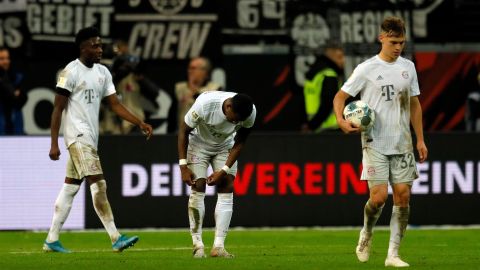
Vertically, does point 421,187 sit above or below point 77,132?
below

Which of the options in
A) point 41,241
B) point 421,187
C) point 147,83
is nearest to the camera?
point 41,241

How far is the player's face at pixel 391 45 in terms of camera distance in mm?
12688

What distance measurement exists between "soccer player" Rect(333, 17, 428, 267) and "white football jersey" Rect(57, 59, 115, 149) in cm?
306

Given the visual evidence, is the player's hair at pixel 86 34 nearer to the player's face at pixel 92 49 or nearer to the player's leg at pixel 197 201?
the player's face at pixel 92 49

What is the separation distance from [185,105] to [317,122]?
2203mm

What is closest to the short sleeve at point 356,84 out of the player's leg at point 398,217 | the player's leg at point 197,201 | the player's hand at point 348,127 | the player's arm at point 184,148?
the player's hand at point 348,127

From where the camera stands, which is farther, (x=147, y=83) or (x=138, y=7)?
(x=138, y=7)

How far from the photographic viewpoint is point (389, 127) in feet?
41.9

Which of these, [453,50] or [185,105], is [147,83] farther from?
[453,50]

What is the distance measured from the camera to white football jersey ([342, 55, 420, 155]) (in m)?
12.7

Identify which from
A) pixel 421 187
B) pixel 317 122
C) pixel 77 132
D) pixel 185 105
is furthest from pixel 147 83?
pixel 77 132

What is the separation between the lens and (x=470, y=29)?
24.2 meters

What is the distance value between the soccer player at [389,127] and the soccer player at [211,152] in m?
1.25

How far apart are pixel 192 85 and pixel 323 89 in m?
2.30
